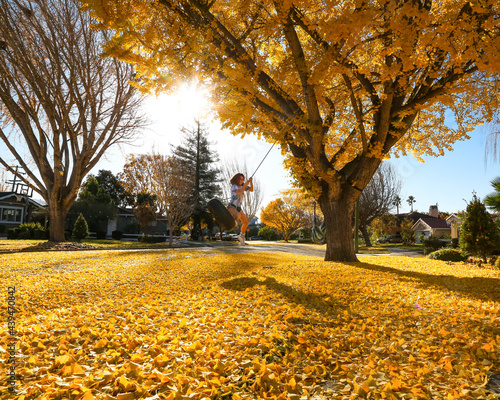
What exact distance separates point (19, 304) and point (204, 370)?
10.2ft

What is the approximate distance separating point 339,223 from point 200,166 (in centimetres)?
2524

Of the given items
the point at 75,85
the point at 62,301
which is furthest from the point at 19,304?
the point at 75,85

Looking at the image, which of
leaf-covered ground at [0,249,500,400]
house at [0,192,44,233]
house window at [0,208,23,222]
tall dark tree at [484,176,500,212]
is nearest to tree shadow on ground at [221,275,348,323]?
leaf-covered ground at [0,249,500,400]

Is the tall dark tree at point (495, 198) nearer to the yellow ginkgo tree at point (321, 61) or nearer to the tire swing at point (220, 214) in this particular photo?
the yellow ginkgo tree at point (321, 61)

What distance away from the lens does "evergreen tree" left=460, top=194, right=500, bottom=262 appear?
10.3 meters

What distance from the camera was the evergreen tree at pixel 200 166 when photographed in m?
30.3

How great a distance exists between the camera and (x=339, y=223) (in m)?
8.30

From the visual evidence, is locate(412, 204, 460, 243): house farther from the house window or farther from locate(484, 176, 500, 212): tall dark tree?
the house window

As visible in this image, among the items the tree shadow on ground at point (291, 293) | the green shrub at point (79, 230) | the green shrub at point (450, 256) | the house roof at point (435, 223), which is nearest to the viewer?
the tree shadow on ground at point (291, 293)

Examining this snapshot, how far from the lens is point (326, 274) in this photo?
6125 mm

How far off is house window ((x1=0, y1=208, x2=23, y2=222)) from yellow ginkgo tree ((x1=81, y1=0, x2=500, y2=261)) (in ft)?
110

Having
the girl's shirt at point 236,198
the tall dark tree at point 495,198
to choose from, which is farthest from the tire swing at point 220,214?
the tall dark tree at point 495,198

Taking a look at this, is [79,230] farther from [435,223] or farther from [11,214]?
[435,223]

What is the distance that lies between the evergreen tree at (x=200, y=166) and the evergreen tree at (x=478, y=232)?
22.2 metres
